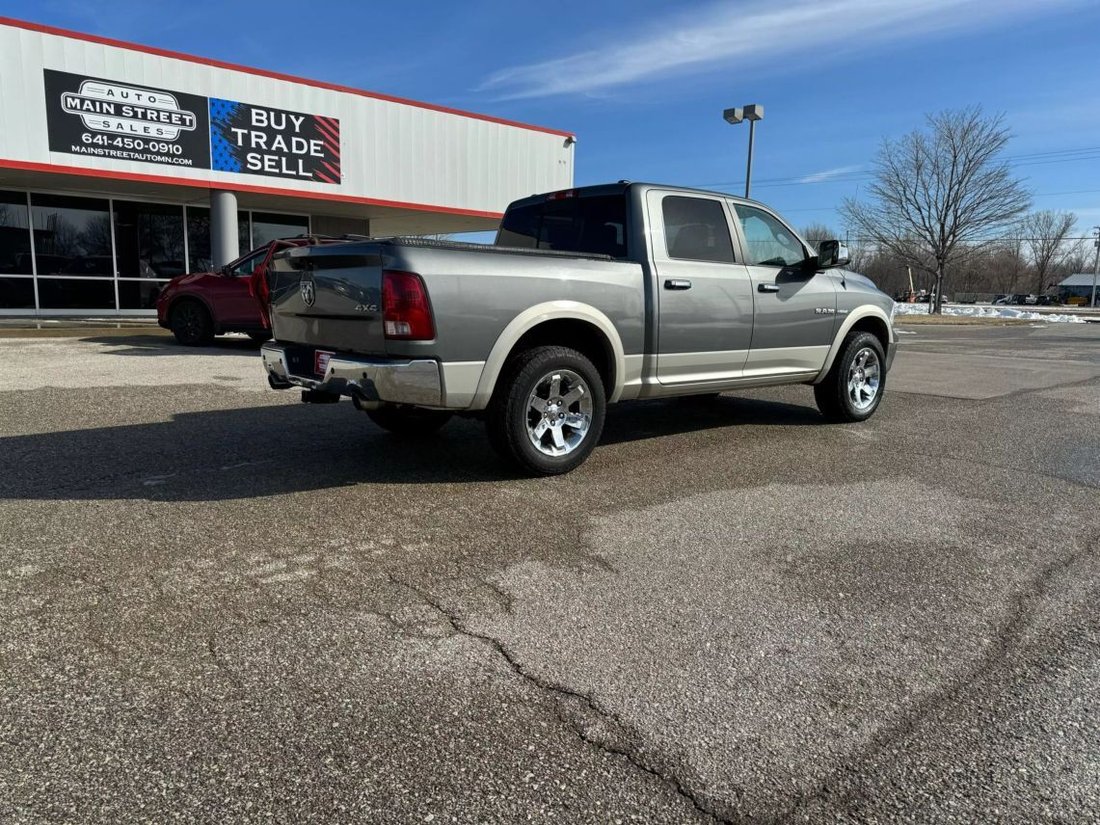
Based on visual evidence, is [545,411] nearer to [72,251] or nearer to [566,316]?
[566,316]

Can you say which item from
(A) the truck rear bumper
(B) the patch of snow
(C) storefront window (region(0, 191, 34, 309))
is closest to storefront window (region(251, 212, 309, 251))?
(C) storefront window (region(0, 191, 34, 309))

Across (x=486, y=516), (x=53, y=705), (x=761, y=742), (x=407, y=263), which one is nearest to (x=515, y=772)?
(x=761, y=742)

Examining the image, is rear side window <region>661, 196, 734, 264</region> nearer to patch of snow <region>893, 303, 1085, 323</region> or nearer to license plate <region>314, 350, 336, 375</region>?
license plate <region>314, 350, 336, 375</region>

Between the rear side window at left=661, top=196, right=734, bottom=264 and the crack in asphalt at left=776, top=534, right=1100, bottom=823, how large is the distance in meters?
3.16

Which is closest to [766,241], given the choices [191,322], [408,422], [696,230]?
[696,230]

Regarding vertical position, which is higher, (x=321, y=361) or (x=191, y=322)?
(x=321, y=361)

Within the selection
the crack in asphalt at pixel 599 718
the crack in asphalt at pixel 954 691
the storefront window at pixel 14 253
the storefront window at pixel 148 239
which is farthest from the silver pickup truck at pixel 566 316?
the storefront window at pixel 14 253

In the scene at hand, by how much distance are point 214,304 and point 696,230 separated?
9.58m

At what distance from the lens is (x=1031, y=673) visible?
9.12 feet

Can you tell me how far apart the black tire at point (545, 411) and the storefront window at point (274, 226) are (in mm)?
17788

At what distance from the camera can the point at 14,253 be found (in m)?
17.7

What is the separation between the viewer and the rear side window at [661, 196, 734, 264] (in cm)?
581

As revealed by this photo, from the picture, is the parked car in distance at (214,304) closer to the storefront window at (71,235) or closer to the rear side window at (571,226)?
the storefront window at (71,235)

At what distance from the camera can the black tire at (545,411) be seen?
487cm
